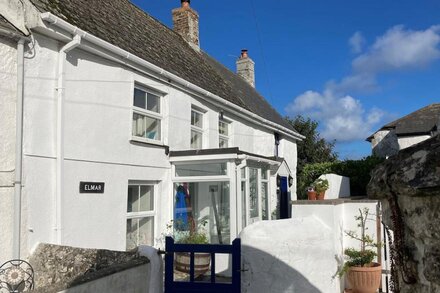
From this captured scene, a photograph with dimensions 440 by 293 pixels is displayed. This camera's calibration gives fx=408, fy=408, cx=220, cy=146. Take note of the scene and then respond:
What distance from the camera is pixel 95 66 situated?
7961 millimetres

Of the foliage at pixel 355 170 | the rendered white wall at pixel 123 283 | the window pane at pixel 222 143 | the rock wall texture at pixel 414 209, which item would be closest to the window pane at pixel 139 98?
the window pane at pixel 222 143

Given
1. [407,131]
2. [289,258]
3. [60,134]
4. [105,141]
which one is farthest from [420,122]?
[60,134]

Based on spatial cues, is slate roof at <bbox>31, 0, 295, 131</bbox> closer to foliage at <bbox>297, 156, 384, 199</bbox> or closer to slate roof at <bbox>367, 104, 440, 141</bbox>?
foliage at <bbox>297, 156, 384, 199</bbox>

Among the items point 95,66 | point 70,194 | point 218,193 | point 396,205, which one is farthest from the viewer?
point 218,193

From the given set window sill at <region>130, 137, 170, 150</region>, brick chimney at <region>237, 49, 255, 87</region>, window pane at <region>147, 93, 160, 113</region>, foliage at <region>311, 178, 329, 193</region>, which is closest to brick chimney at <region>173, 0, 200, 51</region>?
brick chimney at <region>237, 49, 255, 87</region>

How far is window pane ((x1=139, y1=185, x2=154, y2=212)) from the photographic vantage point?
930cm

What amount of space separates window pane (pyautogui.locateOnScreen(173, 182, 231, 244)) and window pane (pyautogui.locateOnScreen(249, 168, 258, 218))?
123 cm

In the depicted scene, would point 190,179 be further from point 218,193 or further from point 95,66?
point 95,66

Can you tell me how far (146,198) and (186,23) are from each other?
10.00 m

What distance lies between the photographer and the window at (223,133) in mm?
13148

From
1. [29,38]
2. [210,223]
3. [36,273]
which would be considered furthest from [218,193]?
[29,38]

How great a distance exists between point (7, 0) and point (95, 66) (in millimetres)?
1956

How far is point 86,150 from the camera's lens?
7551 mm

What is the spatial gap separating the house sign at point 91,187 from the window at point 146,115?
165cm
